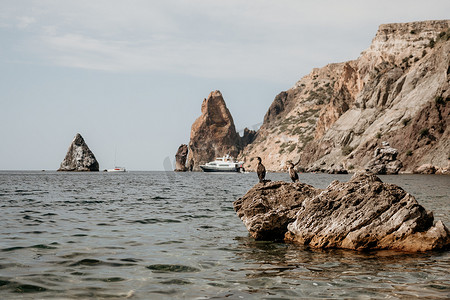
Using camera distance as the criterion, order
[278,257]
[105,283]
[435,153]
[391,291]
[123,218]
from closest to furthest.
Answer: [391,291], [105,283], [278,257], [123,218], [435,153]

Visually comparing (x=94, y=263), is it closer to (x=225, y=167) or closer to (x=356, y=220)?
(x=356, y=220)

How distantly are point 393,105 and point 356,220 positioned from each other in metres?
85.4

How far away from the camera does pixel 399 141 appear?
261 feet

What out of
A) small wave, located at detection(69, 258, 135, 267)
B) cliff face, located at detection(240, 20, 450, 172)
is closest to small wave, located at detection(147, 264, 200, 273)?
small wave, located at detection(69, 258, 135, 267)

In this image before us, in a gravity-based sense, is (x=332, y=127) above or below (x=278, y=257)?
above

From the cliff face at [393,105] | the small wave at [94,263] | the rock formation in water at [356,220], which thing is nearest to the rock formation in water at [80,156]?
the cliff face at [393,105]

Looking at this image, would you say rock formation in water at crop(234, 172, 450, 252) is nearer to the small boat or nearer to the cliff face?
the cliff face

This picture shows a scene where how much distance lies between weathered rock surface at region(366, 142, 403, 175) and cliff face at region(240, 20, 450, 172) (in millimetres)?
2273

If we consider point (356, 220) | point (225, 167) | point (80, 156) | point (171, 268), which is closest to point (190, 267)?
point (171, 268)

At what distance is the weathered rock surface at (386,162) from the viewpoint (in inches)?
3027

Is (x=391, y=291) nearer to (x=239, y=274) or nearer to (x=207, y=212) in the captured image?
(x=239, y=274)

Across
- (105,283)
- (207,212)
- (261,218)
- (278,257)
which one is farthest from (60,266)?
(207,212)

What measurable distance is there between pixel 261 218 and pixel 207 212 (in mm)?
8092

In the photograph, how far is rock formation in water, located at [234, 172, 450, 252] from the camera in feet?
37.4
